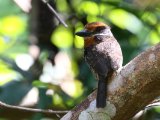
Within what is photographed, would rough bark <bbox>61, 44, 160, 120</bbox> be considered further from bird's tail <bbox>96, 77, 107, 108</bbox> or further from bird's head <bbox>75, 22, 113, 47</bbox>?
bird's head <bbox>75, 22, 113, 47</bbox>

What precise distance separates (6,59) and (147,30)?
99cm

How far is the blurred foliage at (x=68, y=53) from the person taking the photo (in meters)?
3.66

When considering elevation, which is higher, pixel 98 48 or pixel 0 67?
pixel 98 48

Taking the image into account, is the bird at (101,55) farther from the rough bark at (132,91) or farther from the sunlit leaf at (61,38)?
the sunlit leaf at (61,38)

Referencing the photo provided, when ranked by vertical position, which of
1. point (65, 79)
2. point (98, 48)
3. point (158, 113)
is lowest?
point (158, 113)

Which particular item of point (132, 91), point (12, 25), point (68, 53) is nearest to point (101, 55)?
point (132, 91)

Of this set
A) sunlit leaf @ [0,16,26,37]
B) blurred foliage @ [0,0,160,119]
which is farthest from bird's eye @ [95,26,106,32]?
sunlit leaf @ [0,16,26,37]

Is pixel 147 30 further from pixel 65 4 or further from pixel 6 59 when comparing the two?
pixel 6 59

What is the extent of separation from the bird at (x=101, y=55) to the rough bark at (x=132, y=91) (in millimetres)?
57

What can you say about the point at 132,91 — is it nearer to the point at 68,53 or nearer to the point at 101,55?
the point at 101,55

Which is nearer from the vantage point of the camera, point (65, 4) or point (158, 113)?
point (158, 113)

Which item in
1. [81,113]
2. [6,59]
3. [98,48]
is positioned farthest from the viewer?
[6,59]

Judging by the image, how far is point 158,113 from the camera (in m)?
3.61

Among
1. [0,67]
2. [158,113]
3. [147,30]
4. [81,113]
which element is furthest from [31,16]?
[81,113]
